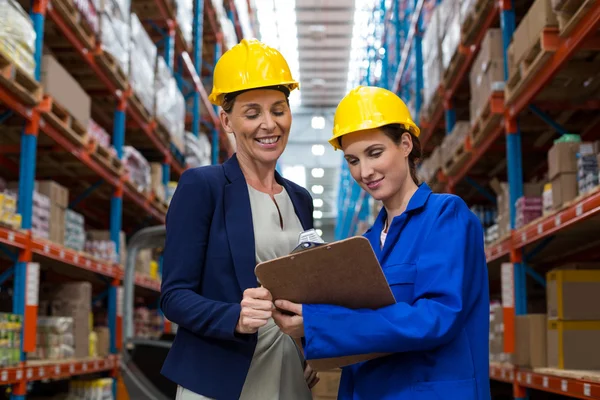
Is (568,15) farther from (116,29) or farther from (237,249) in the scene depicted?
(116,29)

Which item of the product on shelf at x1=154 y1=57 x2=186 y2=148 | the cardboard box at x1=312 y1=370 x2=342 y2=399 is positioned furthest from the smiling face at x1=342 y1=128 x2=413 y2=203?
the product on shelf at x1=154 y1=57 x2=186 y2=148

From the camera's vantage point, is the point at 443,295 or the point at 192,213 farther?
the point at 192,213

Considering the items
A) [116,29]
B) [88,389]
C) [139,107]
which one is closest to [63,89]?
[116,29]

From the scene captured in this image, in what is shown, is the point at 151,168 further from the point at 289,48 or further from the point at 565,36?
the point at 289,48

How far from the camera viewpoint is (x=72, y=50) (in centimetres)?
692

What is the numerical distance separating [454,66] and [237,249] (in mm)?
6160

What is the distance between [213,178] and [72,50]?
526 cm

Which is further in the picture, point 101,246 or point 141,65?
point 141,65

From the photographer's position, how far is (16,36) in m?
4.83

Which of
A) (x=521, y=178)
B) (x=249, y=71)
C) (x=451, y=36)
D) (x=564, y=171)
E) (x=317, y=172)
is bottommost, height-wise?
(x=249, y=71)

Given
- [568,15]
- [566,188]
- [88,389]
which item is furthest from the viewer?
[88,389]

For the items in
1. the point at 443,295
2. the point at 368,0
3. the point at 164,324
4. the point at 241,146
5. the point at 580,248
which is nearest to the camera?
the point at 443,295

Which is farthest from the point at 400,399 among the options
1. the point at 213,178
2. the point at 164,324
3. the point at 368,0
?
the point at 368,0

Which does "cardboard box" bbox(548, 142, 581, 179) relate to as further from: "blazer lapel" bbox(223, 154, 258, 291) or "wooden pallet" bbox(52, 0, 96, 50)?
"wooden pallet" bbox(52, 0, 96, 50)
